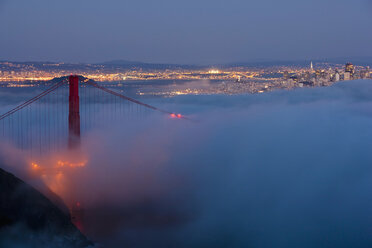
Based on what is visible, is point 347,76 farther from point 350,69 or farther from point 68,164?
point 68,164

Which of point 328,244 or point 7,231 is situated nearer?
point 7,231

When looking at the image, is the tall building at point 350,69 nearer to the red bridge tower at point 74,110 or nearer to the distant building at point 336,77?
the distant building at point 336,77

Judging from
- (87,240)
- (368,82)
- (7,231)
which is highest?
(368,82)

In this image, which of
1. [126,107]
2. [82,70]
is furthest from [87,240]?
[126,107]

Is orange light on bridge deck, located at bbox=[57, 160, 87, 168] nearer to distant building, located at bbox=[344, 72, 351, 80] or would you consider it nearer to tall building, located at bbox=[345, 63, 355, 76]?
distant building, located at bbox=[344, 72, 351, 80]

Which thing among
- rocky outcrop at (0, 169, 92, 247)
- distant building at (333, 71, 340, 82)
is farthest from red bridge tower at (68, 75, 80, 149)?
distant building at (333, 71, 340, 82)

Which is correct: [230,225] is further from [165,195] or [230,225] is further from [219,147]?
[219,147]
